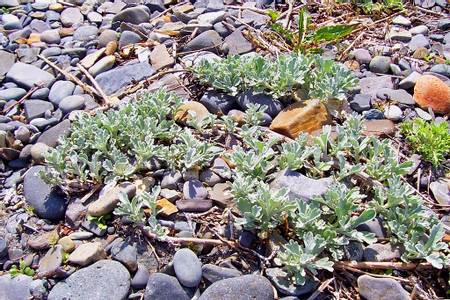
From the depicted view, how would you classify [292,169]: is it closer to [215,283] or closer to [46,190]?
[215,283]

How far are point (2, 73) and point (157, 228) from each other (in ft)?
7.68

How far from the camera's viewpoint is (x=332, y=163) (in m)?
3.20

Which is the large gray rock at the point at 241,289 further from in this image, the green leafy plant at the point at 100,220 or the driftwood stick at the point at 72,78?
the driftwood stick at the point at 72,78

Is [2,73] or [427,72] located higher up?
[427,72]

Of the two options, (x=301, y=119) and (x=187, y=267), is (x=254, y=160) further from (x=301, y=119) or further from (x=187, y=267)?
(x=187, y=267)

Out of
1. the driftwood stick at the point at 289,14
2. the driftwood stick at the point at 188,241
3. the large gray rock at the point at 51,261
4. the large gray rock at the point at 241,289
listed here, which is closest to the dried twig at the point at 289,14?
the driftwood stick at the point at 289,14

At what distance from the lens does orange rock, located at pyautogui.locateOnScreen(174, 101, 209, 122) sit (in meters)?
3.69

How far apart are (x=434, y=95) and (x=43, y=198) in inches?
106

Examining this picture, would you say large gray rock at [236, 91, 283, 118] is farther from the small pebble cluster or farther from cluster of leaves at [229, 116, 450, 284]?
cluster of leaves at [229, 116, 450, 284]

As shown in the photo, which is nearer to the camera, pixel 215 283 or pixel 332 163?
pixel 215 283

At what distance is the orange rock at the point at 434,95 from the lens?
376 cm

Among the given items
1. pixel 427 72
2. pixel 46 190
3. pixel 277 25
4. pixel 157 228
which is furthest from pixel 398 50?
pixel 46 190

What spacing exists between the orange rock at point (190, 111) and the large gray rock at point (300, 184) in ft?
2.66

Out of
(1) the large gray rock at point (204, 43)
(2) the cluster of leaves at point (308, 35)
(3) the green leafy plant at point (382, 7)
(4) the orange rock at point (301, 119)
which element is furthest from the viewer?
(3) the green leafy plant at point (382, 7)
